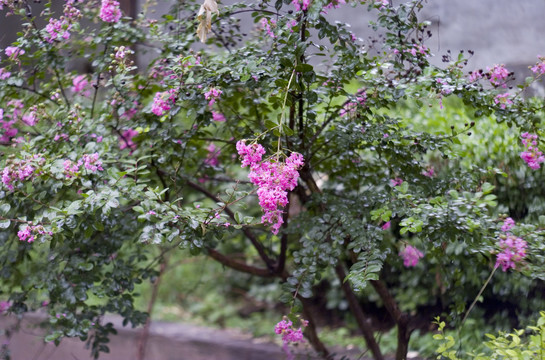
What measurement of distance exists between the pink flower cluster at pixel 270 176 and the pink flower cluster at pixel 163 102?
46 centimetres

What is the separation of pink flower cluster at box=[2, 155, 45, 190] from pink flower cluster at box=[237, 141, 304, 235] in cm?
74

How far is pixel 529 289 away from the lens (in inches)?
115

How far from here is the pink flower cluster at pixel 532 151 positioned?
2221 millimetres

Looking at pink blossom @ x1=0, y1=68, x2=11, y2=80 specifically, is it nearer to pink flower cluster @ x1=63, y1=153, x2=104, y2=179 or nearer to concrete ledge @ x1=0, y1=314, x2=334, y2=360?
pink flower cluster @ x1=63, y1=153, x2=104, y2=179

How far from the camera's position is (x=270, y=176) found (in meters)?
1.79

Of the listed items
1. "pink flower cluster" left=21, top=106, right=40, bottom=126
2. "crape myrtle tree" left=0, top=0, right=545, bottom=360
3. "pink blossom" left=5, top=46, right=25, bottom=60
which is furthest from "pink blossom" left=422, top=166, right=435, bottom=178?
"pink blossom" left=5, top=46, right=25, bottom=60

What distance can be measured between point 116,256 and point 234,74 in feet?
3.49

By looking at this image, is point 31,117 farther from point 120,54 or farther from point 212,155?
point 212,155

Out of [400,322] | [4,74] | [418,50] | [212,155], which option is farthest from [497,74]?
[4,74]

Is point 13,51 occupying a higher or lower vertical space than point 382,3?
lower

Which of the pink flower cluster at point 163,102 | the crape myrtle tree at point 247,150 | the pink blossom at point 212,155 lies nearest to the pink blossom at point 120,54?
the crape myrtle tree at point 247,150

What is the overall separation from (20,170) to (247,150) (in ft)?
2.59

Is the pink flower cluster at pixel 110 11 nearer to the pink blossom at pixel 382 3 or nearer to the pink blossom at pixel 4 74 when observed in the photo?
the pink blossom at pixel 4 74

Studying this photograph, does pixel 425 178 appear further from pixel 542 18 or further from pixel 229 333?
pixel 229 333
